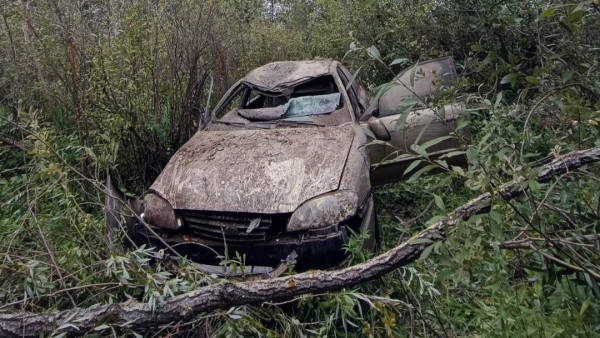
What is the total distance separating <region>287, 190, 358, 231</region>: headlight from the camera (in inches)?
126

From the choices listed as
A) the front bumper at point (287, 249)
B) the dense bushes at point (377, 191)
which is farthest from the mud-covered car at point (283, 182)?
the dense bushes at point (377, 191)

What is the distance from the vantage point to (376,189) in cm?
541

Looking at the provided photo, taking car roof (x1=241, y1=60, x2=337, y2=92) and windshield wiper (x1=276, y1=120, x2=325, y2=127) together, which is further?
car roof (x1=241, y1=60, x2=337, y2=92)

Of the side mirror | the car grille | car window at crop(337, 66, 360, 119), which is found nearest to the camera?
the car grille

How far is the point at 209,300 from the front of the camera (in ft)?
8.35

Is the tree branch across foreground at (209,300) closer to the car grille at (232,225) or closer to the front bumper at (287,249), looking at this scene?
the front bumper at (287,249)

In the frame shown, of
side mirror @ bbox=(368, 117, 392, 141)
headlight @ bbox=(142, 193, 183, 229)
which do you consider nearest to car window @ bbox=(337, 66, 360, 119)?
side mirror @ bbox=(368, 117, 392, 141)

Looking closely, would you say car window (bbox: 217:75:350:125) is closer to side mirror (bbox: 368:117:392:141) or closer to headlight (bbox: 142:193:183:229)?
side mirror (bbox: 368:117:392:141)

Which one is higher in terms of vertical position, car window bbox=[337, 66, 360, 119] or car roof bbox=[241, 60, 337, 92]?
car roof bbox=[241, 60, 337, 92]

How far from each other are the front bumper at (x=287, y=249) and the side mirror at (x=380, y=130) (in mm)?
1261

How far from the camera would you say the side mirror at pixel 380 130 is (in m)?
4.19

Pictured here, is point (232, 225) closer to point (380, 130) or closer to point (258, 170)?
point (258, 170)

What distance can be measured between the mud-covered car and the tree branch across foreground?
1.12ft

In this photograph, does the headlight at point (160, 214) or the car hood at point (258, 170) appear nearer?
the car hood at point (258, 170)
